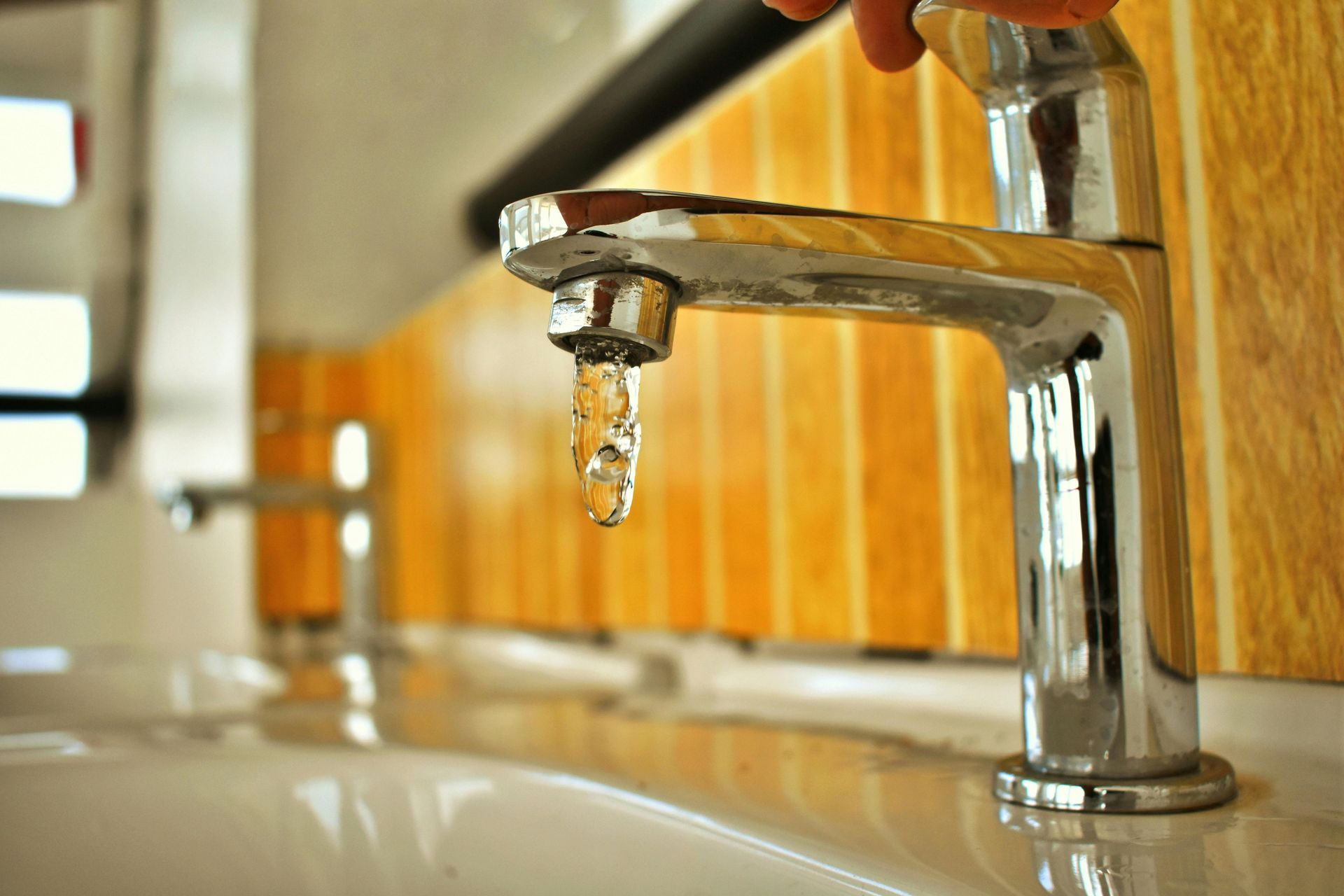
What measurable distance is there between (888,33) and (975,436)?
202 mm

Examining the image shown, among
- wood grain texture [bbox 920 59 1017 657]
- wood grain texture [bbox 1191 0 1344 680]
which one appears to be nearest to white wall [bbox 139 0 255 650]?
wood grain texture [bbox 920 59 1017 657]

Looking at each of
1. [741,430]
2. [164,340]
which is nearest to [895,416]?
[741,430]

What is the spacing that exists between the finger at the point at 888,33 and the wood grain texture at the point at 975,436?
0.49 ft

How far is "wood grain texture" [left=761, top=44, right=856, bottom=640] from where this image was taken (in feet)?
1.82

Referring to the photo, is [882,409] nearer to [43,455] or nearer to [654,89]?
[654,89]

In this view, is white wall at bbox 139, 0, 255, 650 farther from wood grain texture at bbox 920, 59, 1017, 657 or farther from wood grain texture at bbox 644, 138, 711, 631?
wood grain texture at bbox 920, 59, 1017, 657

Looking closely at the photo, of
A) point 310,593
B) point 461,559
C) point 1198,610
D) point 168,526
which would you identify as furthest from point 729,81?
point 168,526

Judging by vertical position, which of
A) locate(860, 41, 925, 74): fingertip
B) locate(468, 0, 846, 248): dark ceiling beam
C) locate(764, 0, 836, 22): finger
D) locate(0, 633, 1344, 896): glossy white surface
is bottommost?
locate(0, 633, 1344, 896): glossy white surface

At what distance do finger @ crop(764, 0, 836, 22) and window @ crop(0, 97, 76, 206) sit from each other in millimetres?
1454

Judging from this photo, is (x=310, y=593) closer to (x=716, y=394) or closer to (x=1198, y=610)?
(x=716, y=394)

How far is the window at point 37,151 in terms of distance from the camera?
1.49 m

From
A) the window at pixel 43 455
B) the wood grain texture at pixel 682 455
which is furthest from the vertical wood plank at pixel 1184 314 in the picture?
the window at pixel 43 455

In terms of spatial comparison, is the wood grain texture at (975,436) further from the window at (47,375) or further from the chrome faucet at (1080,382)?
the window at (47,375)

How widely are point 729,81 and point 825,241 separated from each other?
439 millimetres
